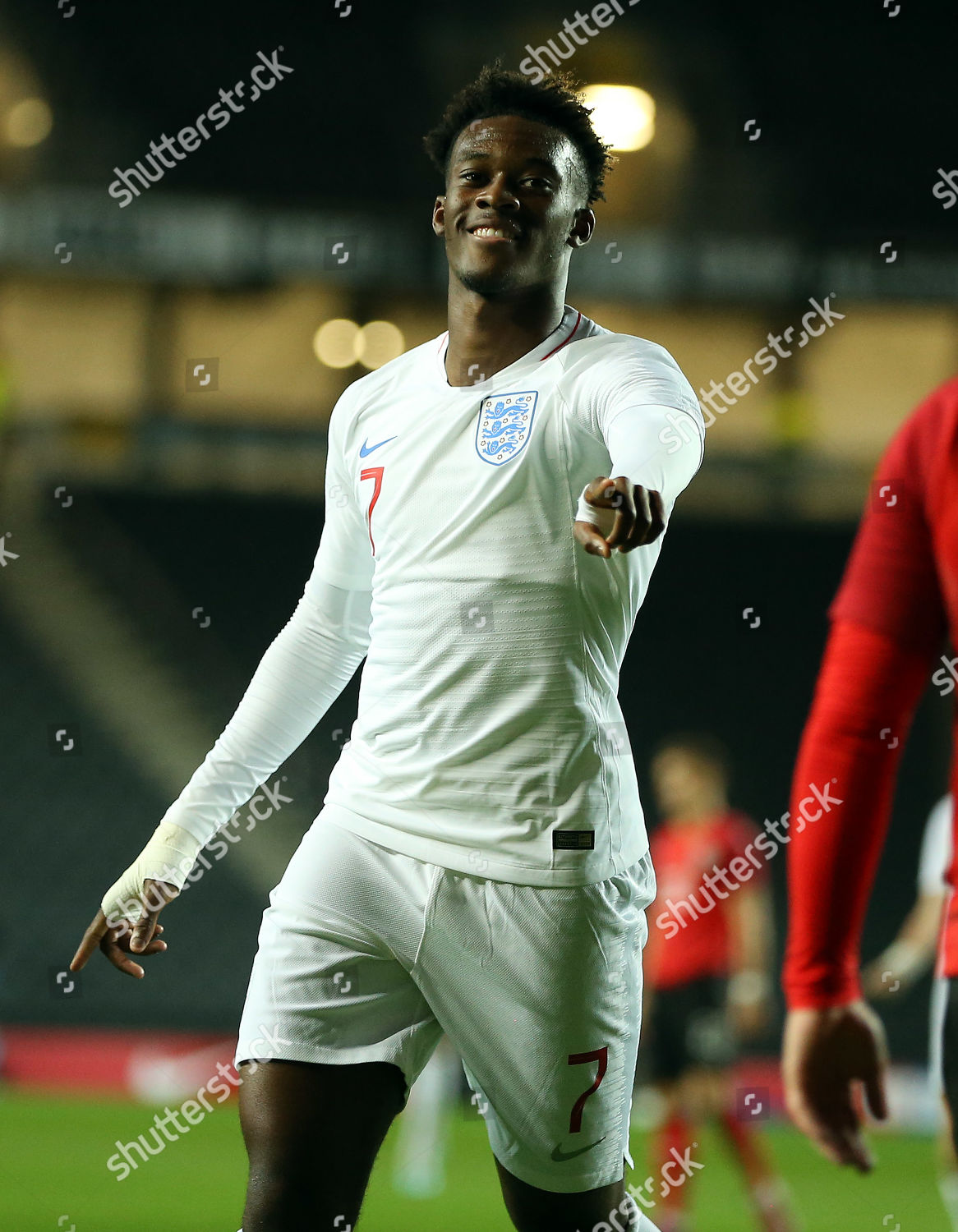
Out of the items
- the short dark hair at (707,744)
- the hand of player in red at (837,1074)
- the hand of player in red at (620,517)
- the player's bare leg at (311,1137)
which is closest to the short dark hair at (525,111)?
the hand of player in red at (620,517)

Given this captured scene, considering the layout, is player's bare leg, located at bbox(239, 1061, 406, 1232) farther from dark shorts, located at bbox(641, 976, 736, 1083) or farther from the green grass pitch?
dark shorts, located at bbox(641, 976, 736, 1083)

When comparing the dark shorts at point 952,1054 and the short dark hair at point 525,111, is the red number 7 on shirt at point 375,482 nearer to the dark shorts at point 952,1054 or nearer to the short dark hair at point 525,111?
the short dark hair at point 525,111

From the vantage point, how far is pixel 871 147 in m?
10.4

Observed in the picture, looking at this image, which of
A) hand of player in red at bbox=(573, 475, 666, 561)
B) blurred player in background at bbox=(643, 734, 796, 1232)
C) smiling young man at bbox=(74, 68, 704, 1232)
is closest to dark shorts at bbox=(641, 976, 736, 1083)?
blurred player in background at bbox=(643, 734, 796, 1232)

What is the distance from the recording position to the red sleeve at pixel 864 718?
1296mm

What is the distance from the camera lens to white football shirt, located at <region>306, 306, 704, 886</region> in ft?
6.88

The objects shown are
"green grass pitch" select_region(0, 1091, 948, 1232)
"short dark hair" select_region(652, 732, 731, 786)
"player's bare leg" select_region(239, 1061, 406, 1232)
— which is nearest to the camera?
"player's bare leg" select_region(239, 1061, 406, 1232)


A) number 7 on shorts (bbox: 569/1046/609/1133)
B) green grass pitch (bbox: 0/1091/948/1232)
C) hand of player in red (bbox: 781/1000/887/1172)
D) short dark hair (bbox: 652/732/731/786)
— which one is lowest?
green grass pitch (bbox: 0/1091/948/1232)

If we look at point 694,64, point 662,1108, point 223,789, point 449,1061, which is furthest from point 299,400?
point 223,789

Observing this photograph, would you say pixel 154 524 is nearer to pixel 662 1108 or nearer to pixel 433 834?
pixel 662 1108

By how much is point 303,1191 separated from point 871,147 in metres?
9.85

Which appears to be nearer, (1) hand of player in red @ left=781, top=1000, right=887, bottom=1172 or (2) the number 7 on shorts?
(1) hand of player in red @ left=781, top=1000, right=887, bottom=1172

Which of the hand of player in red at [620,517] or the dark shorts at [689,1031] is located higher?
the hand of player in red at [620,517]

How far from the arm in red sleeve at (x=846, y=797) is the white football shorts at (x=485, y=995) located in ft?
2.53
